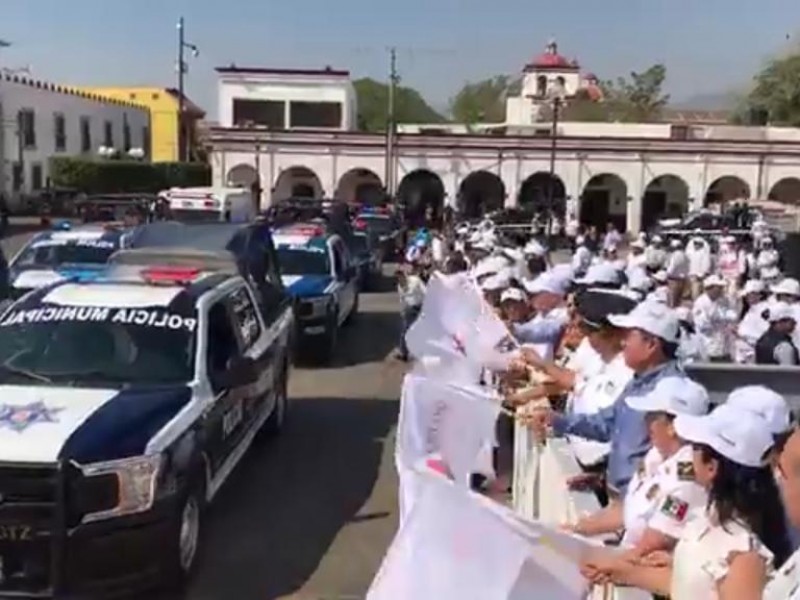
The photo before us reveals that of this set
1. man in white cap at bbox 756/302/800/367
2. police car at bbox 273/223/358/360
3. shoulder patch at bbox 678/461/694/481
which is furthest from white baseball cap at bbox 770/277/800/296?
shoulder patch at bbox 678/461/694/481

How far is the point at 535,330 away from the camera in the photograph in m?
9.12

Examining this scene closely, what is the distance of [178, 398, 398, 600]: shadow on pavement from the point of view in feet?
26.2

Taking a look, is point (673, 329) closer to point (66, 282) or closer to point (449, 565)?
point (449, 565)

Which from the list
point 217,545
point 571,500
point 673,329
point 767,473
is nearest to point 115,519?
point 217,545

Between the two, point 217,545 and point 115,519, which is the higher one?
point 115,519

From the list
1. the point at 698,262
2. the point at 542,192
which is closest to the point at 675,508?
the point at 698,262

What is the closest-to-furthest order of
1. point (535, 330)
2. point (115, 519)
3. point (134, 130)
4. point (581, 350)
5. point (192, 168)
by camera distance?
point (115, 519) → point (581, 350) → point (535, 330) → point (192, 168) → point (134, 130)

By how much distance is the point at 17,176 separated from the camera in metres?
62.5

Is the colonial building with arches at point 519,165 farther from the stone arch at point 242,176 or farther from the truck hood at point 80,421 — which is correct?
the truck hood at point 80,421

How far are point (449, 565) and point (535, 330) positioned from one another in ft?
17.3

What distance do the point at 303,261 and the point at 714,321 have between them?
6856mm

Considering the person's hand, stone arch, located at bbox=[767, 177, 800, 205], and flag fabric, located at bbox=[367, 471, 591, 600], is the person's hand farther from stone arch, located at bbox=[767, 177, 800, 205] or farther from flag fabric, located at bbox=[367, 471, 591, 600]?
stone arch, located at bbox=[767, 177, 800, 205]

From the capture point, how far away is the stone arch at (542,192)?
58.7 meters

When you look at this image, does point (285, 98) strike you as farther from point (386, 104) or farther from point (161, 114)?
point (386, 104)
